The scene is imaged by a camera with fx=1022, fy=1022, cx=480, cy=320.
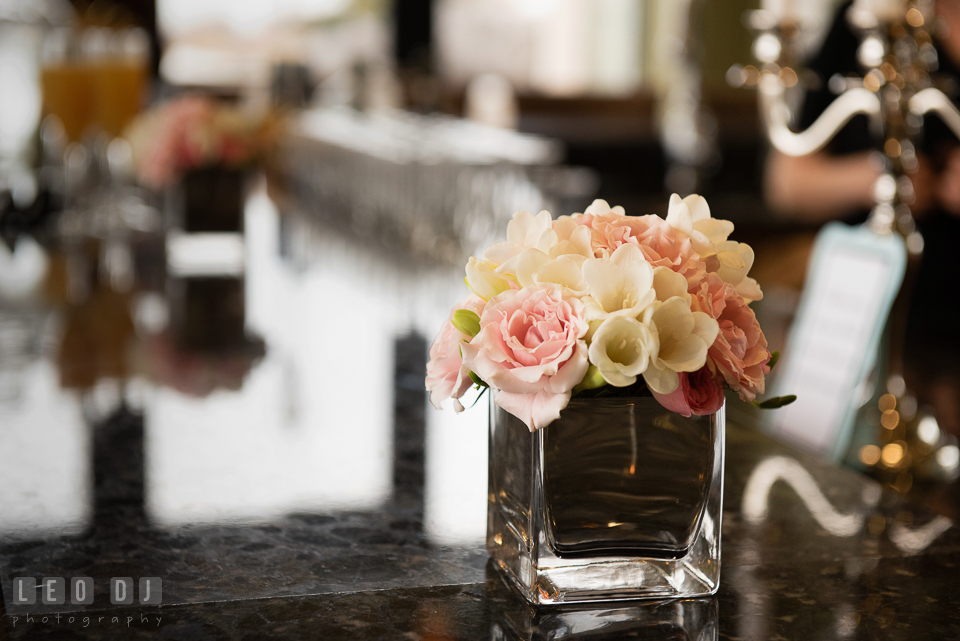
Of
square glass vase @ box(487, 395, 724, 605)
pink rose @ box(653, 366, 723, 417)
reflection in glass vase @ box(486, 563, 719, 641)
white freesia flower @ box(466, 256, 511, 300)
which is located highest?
white freesia flower @ box(466, 256, 511, 300)

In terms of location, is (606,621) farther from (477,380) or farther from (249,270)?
(249,270)

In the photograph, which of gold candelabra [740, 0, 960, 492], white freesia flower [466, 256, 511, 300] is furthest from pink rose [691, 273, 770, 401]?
gold candelabra [740, 0, 960, 492]

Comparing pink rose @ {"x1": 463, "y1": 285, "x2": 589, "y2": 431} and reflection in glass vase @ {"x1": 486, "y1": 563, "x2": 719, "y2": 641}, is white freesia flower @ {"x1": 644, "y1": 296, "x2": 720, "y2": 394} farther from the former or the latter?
reflection in glass vase @ {"x1": 486, "y1": 563, "x2": 719, "y2": 641}

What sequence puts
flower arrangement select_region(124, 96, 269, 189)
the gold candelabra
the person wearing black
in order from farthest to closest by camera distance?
flower arrangement select_region(124, 96, 269, 189)
the person wearing black
the gold candelabra

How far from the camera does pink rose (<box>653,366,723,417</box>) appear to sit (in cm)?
54

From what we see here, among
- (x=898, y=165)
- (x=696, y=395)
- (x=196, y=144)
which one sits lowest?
(x=696, y=395)

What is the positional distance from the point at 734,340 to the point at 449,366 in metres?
0.16

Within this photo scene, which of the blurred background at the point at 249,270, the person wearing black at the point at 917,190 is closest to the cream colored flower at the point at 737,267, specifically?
the blurred background at the point at 249,270

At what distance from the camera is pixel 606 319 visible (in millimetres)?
519

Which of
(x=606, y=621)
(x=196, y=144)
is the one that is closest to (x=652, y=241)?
(x=606, y=621)

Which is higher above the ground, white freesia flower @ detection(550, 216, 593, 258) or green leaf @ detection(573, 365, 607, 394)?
white freesia flower @ detection(550, 216, 593, 258)

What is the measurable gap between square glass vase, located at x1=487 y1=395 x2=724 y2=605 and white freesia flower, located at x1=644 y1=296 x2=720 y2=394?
0.13 ft

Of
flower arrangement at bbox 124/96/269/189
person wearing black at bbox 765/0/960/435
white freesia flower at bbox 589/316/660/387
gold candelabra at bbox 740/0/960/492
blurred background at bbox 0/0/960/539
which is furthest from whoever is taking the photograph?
flower arrangement at bbox 124/96/269/189

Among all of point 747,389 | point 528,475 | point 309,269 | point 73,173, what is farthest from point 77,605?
point 73,173
